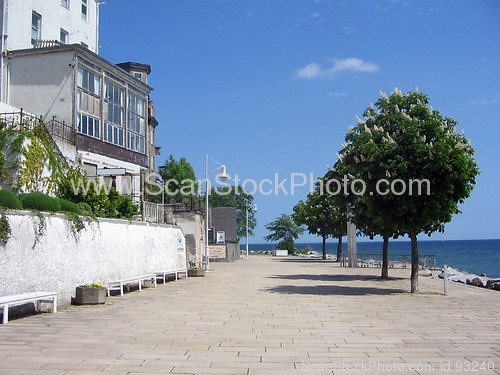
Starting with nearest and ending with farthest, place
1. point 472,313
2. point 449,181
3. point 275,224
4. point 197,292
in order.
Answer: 1. point 472,313
2. point 449,181
3. point 197,292
4. point 275,224

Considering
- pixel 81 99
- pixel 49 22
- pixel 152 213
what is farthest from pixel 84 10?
pixel 152 213

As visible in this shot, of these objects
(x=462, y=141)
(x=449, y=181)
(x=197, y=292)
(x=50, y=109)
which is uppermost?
(x=50, y=109)

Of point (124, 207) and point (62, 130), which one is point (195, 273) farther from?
point (62, 130)

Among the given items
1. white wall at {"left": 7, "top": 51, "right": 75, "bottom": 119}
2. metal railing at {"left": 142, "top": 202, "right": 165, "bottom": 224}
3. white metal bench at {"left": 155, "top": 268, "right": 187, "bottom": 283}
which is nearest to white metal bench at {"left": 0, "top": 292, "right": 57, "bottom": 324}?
white metal bench at {"left": 155, "top": 268, "right": 187, "bottom": 283}

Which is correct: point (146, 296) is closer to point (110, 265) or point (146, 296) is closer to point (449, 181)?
point (110, 265)

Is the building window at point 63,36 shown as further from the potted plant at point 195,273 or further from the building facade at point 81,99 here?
the potted plant at point 195,273

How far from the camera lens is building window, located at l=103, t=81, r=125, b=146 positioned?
92.0ft

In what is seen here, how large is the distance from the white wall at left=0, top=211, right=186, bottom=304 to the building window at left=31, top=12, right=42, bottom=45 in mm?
15588

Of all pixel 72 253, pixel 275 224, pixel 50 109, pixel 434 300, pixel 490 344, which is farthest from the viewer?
pixel 275 224

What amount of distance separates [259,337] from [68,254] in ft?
23.2

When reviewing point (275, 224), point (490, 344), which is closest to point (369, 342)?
point (490, 344)

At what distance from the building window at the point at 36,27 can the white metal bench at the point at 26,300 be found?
2197 centimetres

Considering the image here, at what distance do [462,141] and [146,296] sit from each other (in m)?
12.2

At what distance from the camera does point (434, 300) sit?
16.2 metres
